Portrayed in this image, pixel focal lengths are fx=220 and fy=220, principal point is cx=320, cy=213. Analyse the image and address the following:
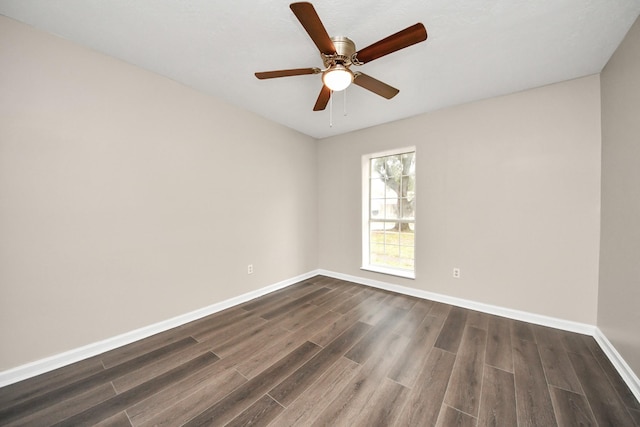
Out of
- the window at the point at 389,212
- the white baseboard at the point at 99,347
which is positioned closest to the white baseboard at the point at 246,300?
the white baseboard at the point at 99,347

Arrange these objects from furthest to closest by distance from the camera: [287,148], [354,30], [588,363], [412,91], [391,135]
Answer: [287,148]
[391,135]
[412,91]
[588,363]
[354,30]

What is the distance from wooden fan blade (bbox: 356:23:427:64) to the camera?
47.3 inches

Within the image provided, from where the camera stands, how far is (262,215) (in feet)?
10.5

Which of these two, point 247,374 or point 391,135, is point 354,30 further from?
point 247,374

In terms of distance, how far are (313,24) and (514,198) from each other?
2.68 m

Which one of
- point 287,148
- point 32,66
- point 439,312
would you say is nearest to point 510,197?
point 439,312

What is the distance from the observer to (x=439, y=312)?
8.66ft

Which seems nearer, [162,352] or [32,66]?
[32,66]

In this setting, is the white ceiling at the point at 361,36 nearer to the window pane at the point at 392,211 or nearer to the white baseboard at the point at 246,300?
the window pane at the point at 392,211

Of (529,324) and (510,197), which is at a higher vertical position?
(510,197)

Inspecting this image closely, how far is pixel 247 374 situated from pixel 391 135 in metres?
3.35

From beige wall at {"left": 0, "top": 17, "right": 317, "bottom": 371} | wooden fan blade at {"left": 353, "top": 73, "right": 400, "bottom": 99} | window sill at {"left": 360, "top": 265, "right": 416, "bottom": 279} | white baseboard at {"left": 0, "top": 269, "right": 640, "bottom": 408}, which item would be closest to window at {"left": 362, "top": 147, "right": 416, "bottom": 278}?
window sill at {"left": 360, "top": 265, "right": 416, "bottom": 279}

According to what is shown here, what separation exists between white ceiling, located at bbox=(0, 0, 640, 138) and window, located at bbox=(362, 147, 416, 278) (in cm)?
121

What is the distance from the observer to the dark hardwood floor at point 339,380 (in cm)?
131
